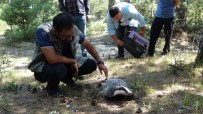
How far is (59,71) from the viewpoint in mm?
4473

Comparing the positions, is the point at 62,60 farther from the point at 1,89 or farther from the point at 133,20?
the point at 133,20

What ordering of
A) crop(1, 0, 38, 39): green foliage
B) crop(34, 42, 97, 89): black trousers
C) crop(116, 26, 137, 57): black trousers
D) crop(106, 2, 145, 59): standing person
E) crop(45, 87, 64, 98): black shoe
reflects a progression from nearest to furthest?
crop(34, 42, 97, 89): black trousers < crop(45, 87, 64, 98): black shoe < crop(106, 2, 145, 59): standing person < crop(116, 26, 137, 57): black trousers < crop(1, 0, 38, 39): green foliage

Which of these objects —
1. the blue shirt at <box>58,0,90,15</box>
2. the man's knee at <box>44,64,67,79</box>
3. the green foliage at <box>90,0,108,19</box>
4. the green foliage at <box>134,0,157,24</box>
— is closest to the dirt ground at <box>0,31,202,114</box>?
the man's knee at <box>44,64,67,79</box>

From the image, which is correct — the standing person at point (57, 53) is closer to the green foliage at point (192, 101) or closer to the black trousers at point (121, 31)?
the green foliage at point (192, 101)

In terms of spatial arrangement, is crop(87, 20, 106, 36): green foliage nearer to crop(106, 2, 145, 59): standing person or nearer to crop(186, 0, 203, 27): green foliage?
crop(186, 0, 203, 27): green foliage

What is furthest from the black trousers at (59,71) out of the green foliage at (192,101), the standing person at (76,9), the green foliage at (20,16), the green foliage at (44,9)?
the green foliage at (44,9)

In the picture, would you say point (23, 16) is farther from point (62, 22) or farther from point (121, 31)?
point (62, 22)

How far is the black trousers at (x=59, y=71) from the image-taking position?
14.7ft

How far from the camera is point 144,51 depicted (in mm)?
7465

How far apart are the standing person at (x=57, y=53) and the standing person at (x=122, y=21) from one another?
2.30 m

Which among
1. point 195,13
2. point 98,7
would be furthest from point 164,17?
point 98,7

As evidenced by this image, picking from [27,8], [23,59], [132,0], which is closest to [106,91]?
[23,59]

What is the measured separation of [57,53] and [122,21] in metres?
3.17

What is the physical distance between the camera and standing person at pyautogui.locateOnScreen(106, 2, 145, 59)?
7.20 meters
